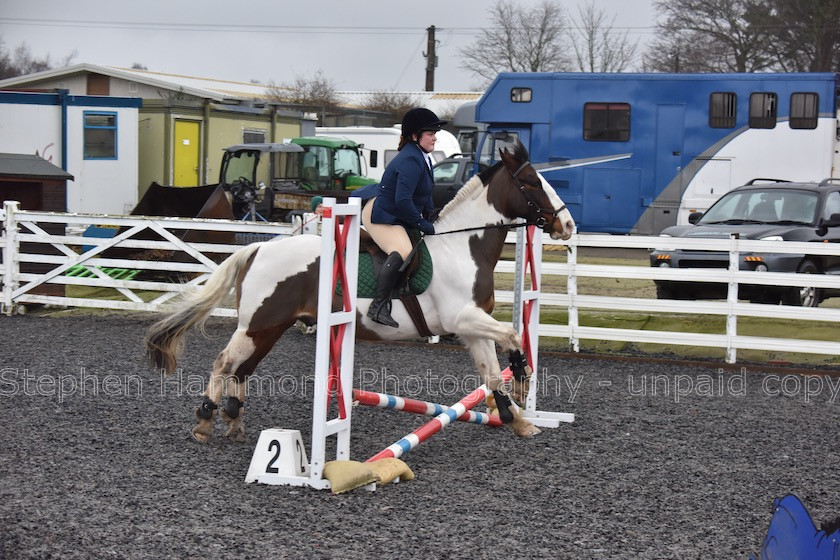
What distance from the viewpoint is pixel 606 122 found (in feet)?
74.3

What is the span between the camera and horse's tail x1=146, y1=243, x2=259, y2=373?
23.2 ft

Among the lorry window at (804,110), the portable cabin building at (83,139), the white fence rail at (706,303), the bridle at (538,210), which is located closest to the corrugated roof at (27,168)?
the portable cabin building at (83,139)

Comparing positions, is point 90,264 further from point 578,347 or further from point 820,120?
point 820,120

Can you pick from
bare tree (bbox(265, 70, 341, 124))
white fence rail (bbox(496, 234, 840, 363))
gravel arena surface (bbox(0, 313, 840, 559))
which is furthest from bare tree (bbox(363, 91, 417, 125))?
gravel arena surface (bbox(0, 313, 840, 559))

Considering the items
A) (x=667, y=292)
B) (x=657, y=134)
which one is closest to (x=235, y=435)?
(x=667, y=292)

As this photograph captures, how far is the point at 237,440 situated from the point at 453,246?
205 cm

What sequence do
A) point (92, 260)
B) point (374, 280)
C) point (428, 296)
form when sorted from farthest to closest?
point (92, 260), point (428, 296), point (374, 280)

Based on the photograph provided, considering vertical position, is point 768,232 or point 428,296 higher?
point 768,232

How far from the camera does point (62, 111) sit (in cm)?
2258

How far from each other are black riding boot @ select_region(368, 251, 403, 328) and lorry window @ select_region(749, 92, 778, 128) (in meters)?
17.0

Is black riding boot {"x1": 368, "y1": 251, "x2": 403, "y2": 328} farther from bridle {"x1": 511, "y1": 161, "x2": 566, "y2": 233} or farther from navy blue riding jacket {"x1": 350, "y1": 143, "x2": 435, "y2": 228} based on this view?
bridle {"x1": 511, "y1": 161, "x2": 566, "y2": 233}

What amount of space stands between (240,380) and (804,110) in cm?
1786

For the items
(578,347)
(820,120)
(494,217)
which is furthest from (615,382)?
(820,120)

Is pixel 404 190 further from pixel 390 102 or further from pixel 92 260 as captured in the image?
pixel 390 102
